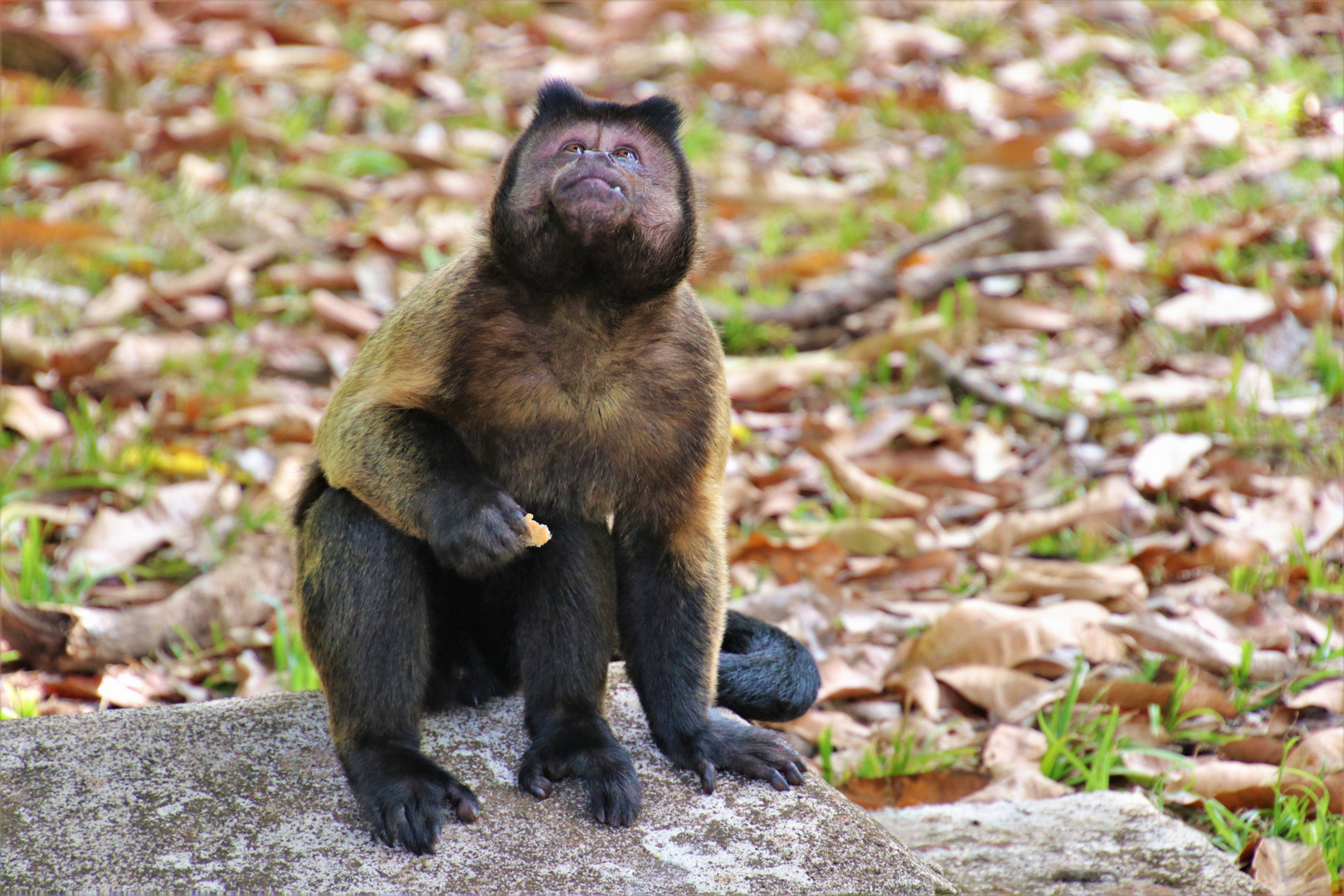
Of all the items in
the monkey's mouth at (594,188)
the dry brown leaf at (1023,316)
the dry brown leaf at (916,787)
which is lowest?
the dry brown leaf at (916,787)

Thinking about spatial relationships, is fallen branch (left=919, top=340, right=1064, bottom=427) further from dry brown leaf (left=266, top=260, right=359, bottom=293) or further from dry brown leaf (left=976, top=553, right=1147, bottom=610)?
dry brown leaf (left=266, top=260, right=359, bottom=293)

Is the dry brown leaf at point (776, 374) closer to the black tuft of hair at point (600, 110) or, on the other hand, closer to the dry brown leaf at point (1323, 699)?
the black tuft of hair at point (600, 110)

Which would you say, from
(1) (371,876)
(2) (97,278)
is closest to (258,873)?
(1) (371,876)

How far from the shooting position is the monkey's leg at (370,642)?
328 centimetres

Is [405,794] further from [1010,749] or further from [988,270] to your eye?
[988,270]

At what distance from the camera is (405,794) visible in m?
3.13

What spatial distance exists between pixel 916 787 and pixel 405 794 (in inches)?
67.2

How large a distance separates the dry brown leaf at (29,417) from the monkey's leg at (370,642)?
9.15ft

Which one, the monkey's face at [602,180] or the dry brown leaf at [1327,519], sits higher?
the monkey's face at [602,180]

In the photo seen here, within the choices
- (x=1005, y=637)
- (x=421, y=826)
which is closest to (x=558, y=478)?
(x=421, y=826)

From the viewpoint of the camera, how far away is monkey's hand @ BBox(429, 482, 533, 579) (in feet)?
10.3

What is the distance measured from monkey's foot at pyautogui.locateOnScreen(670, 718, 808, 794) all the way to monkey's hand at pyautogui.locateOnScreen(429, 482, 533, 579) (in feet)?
2.67

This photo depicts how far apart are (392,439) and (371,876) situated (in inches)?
41.4

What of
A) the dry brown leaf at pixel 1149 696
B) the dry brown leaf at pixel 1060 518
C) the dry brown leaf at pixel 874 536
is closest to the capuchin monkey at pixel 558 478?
the dry brown leaf at pixel 1149 696
